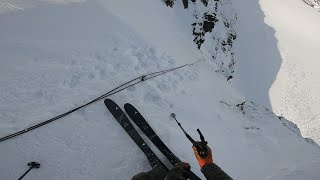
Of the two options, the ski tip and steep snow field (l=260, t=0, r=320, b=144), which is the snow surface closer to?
the ski tip

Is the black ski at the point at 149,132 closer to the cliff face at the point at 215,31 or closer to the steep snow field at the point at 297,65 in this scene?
the cliff face at the point at 215,31

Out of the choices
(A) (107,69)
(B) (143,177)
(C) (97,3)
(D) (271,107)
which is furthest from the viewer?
(D) (271,107)

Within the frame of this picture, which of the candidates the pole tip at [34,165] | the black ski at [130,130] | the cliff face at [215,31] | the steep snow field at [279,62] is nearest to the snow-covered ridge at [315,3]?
the steep snow field at [279,62]

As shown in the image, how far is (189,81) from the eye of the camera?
9.55 m

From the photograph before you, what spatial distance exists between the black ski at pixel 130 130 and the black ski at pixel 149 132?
216mm

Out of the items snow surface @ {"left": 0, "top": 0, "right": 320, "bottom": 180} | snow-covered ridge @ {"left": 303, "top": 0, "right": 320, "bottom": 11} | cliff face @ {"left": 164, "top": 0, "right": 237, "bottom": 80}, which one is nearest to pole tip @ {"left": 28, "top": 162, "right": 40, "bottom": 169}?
snow surface @ {"left": 0, "top": 0, "right": 320, "bottom": 180}

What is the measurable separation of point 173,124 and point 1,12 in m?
4.62

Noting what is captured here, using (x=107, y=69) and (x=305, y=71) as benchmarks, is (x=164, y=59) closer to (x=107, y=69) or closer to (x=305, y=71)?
(x=107, y=69)

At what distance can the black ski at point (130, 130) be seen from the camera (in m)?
5.98

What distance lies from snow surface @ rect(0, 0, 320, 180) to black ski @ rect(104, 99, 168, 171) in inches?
4.6

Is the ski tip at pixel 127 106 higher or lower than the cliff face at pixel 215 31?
lower

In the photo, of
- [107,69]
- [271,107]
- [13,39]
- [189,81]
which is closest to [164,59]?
[189,81]

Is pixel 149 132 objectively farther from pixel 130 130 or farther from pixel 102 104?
pixel 102 104

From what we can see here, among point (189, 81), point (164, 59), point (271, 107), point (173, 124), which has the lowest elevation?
point (271, 107)
